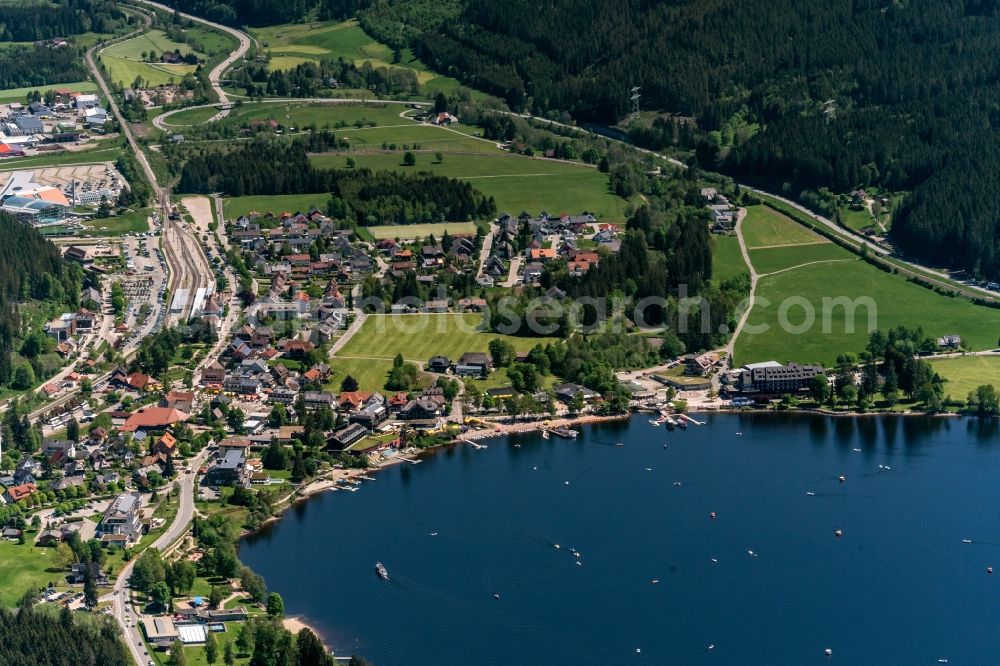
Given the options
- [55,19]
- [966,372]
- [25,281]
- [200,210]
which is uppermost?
[55,19]

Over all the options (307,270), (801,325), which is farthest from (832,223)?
(307,270)

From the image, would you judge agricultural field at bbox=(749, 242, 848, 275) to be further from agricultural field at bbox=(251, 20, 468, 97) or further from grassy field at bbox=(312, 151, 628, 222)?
agricultural field at bbox=(251, 20, 468, 97)

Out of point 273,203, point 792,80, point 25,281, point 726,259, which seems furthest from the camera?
point 792,80

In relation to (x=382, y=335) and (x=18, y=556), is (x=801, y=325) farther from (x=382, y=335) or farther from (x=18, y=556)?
(x=18, y=556)

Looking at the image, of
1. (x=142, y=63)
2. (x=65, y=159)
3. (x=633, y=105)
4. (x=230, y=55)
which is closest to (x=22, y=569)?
(x=65, y=159)

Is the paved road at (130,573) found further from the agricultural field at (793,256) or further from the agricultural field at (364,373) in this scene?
the agricultural field at (793,256)

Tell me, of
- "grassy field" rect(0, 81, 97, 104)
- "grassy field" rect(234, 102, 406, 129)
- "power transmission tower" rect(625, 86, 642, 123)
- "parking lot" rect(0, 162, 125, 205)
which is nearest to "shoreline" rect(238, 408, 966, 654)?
"parking lot" rect(0, 162, 125, 205)

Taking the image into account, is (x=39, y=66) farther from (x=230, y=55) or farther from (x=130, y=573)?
(x=130, y=573)
